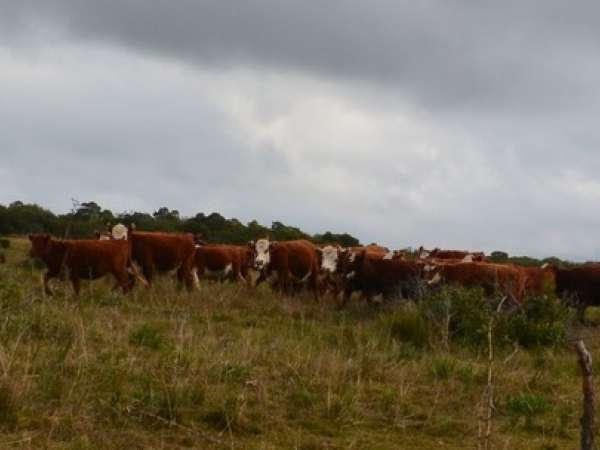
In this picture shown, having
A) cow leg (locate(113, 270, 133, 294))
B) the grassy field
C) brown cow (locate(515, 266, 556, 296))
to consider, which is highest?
brown cow (locate(515, 266, 556, 296))

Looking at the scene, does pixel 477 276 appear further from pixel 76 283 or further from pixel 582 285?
pixel 76 283

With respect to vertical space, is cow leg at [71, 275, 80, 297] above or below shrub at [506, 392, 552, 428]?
above

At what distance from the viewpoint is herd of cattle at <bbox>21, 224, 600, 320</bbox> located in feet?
59.5

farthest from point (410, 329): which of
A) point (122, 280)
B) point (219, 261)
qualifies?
point (219, 261)

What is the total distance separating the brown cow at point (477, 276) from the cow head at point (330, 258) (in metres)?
3.82

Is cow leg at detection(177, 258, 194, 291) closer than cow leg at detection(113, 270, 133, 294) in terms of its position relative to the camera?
No

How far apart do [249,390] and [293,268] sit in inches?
594

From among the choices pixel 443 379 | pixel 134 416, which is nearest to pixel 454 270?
pixel 443 379

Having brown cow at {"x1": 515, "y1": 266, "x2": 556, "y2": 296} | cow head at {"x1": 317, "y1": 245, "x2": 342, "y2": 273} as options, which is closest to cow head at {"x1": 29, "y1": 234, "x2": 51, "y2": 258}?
cow head at {"x1": 317, "y1": 245, "x2": 342, "y2": 273}

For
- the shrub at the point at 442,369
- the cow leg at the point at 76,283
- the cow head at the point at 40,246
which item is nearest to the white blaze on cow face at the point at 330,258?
the cow leg at the point at 76,283

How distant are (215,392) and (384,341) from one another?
195 inches

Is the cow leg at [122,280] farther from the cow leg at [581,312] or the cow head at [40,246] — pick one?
the cow leg at [581,312]

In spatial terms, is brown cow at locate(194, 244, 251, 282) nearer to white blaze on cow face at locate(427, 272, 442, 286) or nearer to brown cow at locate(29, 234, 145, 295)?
brown cow at locate(29, 234, 145, 295)

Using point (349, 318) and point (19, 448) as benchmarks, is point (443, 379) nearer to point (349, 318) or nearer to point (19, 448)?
point (19, 448)
